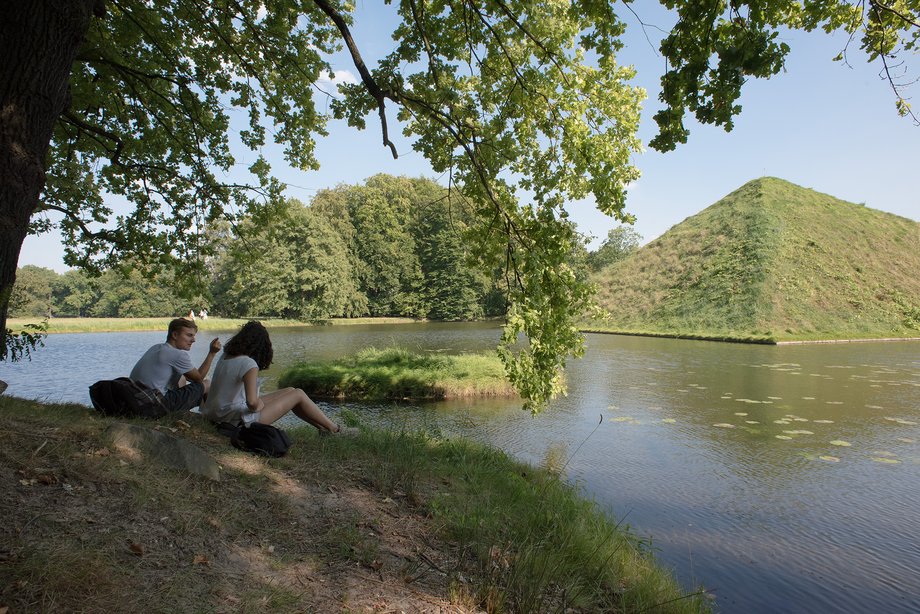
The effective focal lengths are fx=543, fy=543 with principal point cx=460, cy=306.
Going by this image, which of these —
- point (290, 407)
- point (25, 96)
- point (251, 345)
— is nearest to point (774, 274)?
point (290, 407)

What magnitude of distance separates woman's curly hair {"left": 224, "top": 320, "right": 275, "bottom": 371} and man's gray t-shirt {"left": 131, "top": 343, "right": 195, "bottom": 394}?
703mm

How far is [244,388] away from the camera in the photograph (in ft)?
17.7

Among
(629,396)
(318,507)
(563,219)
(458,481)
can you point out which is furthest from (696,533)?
(629,396)

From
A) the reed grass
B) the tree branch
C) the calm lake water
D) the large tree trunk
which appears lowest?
the calm lake water

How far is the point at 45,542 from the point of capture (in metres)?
2.62

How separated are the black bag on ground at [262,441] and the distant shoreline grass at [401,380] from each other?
10577mm

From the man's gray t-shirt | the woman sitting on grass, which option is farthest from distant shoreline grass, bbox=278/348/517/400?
the woman sitting on grass

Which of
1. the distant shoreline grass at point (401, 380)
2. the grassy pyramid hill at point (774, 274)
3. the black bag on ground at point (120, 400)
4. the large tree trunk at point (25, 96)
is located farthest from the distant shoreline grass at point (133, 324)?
the large tree trunk at point (25, 96)

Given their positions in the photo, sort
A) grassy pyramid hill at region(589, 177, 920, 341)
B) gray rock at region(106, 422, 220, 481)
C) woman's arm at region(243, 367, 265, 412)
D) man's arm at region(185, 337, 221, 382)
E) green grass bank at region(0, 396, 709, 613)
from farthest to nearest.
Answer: grassy pyramid hill at region(589, 177, 920, 341) → man's arm at region(185, 337, 221, 382) → woman's arm at region(243, 367, 265, 412) → gray rock at region(106, 422, 220, 481) → green grass bank at region(0, 396, 709, 613)

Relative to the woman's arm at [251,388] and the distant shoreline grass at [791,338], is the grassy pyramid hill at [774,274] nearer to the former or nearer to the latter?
the distant shoreline grass at [791,338]

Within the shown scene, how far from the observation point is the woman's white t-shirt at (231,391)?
529cm

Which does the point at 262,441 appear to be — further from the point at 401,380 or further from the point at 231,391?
the point at 401,380

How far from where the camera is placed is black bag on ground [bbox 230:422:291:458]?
4793mm

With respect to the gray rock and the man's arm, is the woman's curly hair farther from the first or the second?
the gray rock
